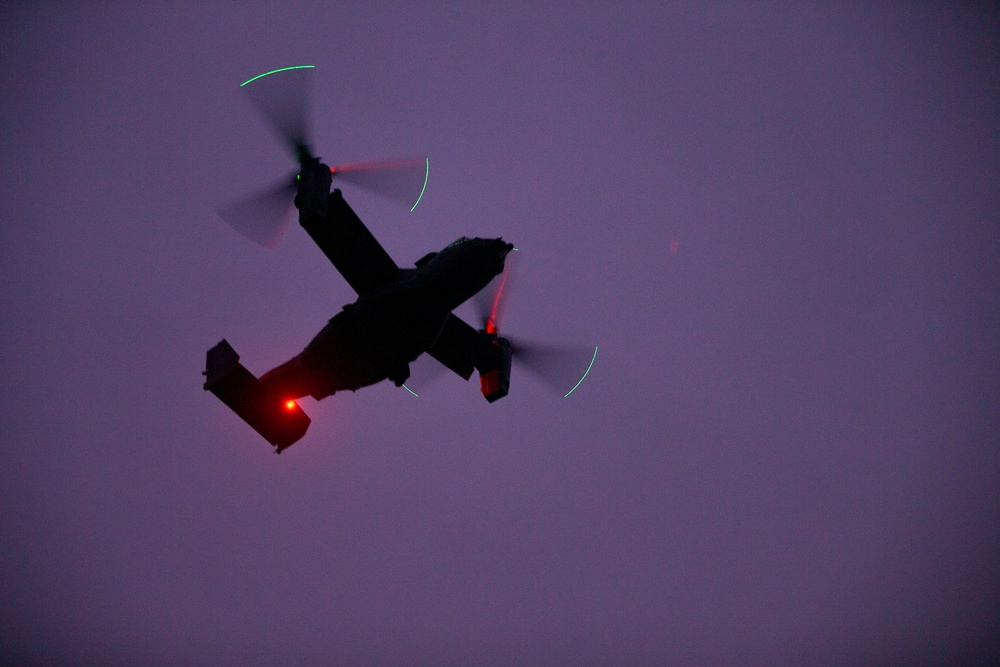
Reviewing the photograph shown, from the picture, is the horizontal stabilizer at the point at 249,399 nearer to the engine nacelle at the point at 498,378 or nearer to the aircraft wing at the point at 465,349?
the aircraft wing at the point at 465,349

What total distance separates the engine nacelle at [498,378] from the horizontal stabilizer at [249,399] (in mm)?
4115

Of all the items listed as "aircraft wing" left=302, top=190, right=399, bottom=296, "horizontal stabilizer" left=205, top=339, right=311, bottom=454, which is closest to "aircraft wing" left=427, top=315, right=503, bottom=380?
"aircraft wing" left=302, top=190, right=399, bottom=296

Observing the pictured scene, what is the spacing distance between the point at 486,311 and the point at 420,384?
2334 mm

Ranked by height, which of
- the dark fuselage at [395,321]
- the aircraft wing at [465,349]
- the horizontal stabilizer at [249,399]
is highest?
the aircraft wing at [465,349]

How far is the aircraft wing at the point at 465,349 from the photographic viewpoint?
1534cm

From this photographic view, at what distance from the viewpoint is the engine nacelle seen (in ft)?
49.6

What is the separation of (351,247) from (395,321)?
1845 mm

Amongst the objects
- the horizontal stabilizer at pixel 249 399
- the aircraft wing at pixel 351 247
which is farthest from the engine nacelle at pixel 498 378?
the horizontal stabilizer at pixel 249 399

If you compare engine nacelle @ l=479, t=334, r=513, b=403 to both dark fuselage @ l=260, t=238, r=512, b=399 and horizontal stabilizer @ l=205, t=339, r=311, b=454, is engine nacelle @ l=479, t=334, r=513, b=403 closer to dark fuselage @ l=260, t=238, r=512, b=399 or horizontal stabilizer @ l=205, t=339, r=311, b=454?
dark fuselage @ l=260, t=238, r=512, b=399

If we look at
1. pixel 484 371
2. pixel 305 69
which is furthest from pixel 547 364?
pixel 305 69

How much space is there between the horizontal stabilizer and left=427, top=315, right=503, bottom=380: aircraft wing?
3440mm

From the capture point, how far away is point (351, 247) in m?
13.3

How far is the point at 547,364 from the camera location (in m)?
15.9

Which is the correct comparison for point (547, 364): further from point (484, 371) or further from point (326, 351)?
point (326, 351)
